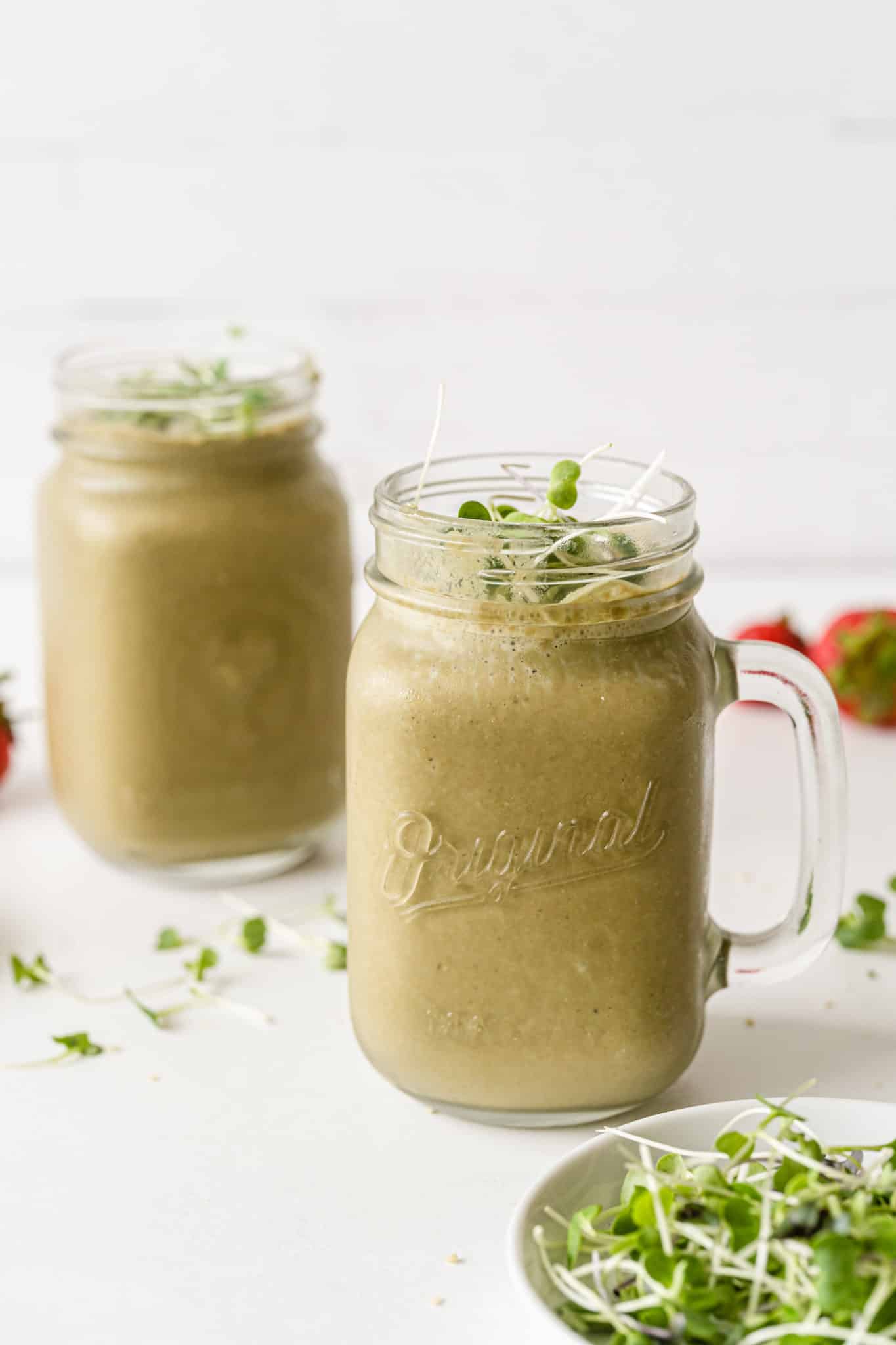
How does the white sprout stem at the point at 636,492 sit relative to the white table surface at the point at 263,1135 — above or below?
above

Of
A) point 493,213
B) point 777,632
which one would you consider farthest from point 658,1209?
point 493,213

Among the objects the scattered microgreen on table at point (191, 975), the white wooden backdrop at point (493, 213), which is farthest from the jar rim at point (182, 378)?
the white wooden backdrop at point (493, 213)

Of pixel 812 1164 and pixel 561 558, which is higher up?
pixel 561 558

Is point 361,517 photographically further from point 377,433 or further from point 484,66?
point 484,66

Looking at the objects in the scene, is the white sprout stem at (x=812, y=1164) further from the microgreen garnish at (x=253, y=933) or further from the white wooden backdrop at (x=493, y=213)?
the white wooden backdrop at (x=493, y=213)

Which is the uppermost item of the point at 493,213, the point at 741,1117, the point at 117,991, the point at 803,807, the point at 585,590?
the point at 493,213

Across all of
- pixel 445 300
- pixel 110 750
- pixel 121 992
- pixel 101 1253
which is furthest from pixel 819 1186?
pixel 445 300

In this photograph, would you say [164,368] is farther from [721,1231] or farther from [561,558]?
[721,1231]

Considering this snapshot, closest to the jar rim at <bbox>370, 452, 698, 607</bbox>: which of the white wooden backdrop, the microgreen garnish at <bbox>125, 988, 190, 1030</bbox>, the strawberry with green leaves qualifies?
the microgreen garnish at <bbox>125, 988, 190, 1030</bbox>
